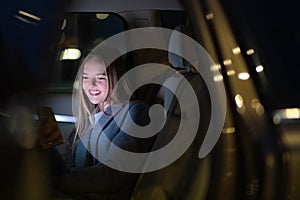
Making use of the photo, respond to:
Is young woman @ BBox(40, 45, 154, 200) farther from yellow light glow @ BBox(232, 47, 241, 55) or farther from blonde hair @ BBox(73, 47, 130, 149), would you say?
yellow light glow @ BBox(232, 47, 241, 55)

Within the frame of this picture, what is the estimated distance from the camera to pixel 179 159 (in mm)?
2637

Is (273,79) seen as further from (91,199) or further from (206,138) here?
(91,199)

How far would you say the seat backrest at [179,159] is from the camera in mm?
2494

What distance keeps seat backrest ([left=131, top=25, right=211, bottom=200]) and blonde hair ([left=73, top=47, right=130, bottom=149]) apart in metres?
0.40

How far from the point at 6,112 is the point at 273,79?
86 centimetres

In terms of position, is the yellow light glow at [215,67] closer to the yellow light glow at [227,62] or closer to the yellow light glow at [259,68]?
the yellow light glow at [227,62]

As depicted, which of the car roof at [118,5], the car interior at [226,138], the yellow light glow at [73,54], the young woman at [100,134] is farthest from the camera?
the car roof at [118,5]

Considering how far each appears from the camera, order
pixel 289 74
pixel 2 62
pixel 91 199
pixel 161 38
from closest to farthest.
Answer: pixel 2 62 → pixel 289 74 → pixel 91 199 → pixel 161 38

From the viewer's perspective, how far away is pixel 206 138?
2.50 meters

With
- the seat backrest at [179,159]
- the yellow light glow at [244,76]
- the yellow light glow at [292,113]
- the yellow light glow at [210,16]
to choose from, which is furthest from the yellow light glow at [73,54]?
the yellow light glow at [292,113]

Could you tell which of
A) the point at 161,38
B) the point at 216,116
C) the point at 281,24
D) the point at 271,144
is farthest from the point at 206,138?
the point at 161,38

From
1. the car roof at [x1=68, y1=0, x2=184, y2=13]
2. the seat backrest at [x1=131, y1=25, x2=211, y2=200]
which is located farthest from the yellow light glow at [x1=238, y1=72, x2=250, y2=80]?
the car roof at [x1=68, y1=0, x2=184, y2=13]

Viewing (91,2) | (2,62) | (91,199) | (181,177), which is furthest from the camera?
(91,2)

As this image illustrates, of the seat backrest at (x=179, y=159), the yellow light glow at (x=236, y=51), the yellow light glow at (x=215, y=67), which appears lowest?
the seat backrest at (x=179, y=159)
